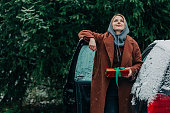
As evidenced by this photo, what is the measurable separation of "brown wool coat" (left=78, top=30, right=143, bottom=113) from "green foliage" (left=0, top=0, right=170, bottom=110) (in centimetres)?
237

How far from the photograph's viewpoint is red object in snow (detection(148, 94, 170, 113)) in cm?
165

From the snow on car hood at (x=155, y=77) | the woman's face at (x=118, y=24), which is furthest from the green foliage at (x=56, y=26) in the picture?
the snow on car hood at (x=155, y=77)

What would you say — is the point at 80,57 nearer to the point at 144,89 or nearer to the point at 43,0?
the point at 144,89

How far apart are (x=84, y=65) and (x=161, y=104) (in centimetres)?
153

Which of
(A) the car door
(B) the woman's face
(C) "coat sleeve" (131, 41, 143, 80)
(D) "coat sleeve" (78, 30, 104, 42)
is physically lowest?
(A) the car door

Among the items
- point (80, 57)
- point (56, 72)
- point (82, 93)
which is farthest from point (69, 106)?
point (56, 72)

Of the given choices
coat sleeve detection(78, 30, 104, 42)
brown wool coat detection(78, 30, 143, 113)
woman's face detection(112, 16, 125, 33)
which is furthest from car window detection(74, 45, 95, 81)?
woman's face detection(112, 16, 125, 33)

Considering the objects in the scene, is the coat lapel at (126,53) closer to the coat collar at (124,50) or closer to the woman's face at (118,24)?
the coat collar at (124,50)

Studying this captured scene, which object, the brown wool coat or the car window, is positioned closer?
the brown wool coat

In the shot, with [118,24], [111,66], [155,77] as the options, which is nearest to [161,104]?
[155,77]

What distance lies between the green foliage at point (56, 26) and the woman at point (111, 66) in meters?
2.37

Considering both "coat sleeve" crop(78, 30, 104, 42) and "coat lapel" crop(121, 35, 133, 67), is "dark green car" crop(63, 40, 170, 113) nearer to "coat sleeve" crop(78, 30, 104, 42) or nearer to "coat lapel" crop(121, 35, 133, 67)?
"coat lapel" crop(121, 35, 133, 67)

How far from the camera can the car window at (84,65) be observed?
291 centimetres

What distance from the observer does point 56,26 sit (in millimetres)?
5438
